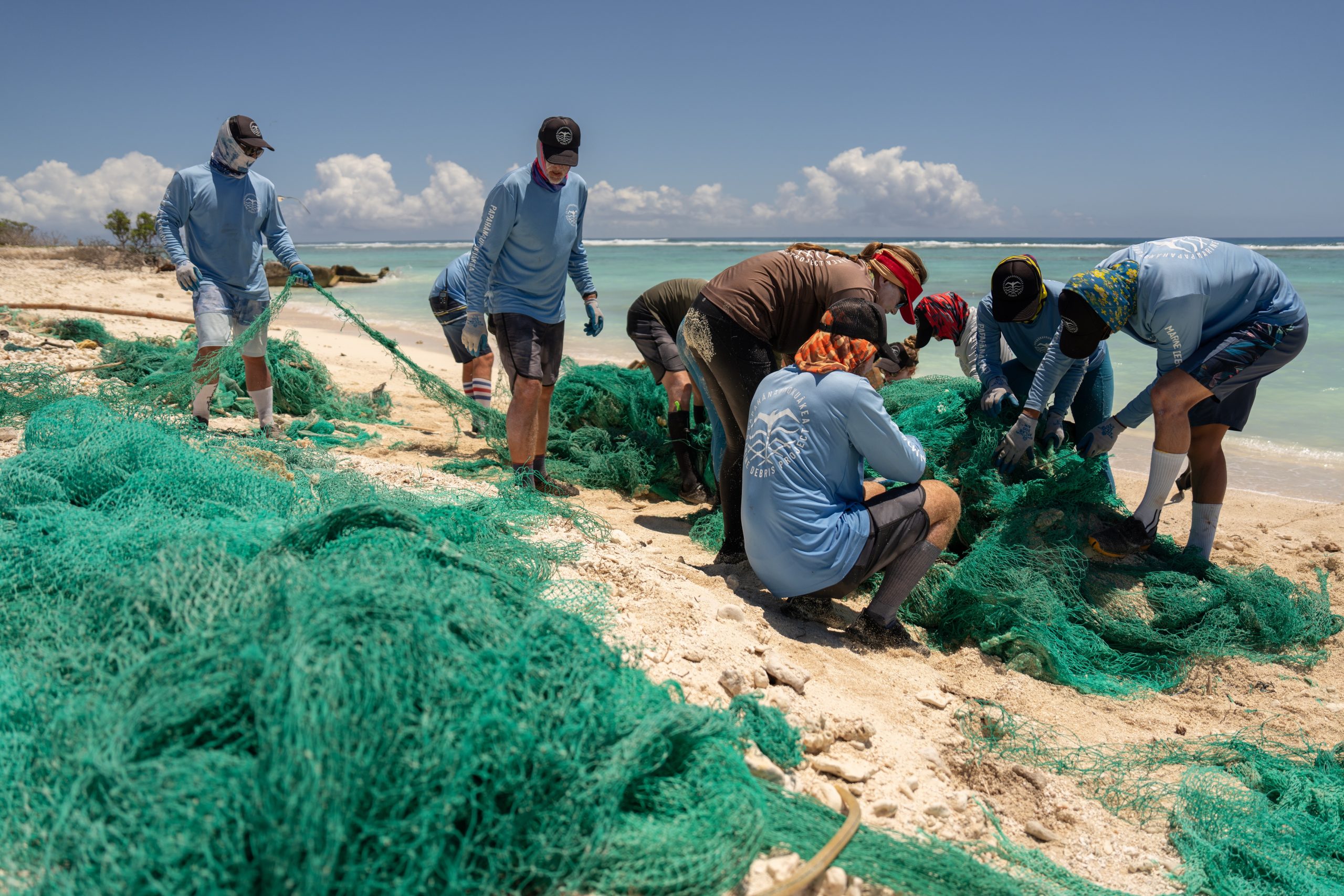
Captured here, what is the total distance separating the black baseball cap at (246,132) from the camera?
15.7 feet

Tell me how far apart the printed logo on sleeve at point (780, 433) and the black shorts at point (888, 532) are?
1.37ft

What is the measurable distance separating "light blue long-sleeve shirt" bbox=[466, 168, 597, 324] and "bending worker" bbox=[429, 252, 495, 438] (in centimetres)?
134

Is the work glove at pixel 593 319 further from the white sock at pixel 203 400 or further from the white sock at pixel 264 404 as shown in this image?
the white sock at pixel 203 400

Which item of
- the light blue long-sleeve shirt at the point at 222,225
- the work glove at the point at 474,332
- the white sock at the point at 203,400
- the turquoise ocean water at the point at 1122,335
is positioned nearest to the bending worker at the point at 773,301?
the work glove at the point at 474,332

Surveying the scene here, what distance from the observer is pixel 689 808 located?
178 cm

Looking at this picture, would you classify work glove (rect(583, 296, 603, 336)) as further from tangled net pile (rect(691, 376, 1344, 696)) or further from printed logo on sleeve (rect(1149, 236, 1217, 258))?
printed logo on sleeve (rect(1149, 236, 1217, 258))

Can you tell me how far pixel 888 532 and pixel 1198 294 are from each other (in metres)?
1.76

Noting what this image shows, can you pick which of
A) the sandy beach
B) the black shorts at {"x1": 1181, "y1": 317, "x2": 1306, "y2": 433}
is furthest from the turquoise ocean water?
the black shorts at {"x1": 1181, "y1": 317, "x2": 1306, "y2": 433}

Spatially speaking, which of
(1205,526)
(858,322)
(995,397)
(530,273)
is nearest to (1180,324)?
(995,397)

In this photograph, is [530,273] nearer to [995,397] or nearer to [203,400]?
[203,400]

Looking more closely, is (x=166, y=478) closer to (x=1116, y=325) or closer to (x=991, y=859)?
(x=991, y=859)

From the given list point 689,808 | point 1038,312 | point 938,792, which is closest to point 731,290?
point 1038,312

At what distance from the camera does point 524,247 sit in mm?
4633

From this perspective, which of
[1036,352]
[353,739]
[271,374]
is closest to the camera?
[353,739]
